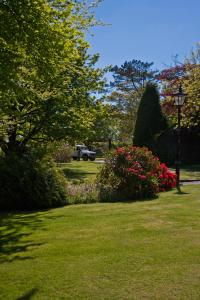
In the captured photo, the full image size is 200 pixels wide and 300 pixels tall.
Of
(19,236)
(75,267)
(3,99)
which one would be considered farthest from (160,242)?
(3,99)

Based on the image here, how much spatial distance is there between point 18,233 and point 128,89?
49.1 meters

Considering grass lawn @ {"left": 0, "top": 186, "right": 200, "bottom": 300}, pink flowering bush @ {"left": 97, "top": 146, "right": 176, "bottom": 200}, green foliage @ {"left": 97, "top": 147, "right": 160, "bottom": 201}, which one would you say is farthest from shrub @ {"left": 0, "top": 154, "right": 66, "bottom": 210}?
pink flowering bush @ {"left": 97, "top": 146, "right": 176, "bottom": 200}

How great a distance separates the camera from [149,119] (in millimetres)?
29719

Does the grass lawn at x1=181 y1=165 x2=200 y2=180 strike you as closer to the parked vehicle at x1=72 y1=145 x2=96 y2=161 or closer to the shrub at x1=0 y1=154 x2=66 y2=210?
the shrub at x1=0 y1=154 x2=66 y2=210

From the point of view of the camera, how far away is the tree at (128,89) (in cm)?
5209

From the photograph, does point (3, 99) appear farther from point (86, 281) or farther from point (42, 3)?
point (86, 281)

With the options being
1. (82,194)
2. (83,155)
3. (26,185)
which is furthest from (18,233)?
(83,155)

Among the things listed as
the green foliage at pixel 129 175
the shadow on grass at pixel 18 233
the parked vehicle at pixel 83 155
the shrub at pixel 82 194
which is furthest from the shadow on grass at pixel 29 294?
the parked vehicle at pixel 83 155

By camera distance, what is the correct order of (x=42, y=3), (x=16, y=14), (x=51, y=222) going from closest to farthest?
(x=16, y=14)
(x=42, y=3)
(x=51, y=222)

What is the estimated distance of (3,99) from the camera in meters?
9.20

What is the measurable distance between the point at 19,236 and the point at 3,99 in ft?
10.9

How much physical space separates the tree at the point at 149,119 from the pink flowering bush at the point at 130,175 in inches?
578

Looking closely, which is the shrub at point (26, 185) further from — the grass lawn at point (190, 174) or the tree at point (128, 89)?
the tree at point (128, 89)

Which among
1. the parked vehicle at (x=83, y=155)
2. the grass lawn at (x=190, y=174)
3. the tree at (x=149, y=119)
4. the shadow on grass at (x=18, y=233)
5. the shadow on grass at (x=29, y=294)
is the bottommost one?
the shadow on grass at (x=29, y=294)
